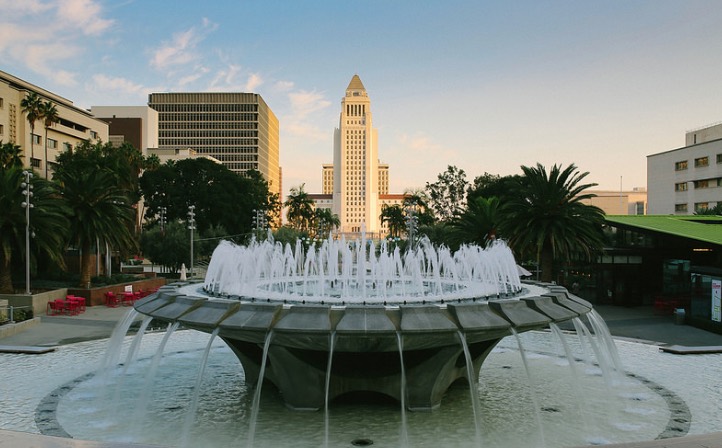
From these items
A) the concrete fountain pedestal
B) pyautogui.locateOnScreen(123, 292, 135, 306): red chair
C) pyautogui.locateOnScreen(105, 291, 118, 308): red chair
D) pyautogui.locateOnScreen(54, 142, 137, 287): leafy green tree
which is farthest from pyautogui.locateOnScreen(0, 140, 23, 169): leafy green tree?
the concrete fountain pedestal

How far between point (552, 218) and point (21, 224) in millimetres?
28967

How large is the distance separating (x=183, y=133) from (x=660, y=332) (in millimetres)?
145759

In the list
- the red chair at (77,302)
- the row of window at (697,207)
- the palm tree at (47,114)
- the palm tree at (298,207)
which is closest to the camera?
the red chair at (77,302)

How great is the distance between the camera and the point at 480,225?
4006cm

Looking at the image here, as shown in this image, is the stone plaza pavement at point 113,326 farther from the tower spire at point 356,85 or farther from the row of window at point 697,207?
the tower spire at point 356,85

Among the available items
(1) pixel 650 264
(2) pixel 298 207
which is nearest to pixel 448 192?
(2) pixel 298 207

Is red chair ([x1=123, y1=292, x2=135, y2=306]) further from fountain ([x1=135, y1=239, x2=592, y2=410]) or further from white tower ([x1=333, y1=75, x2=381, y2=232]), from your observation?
white tower ([x1=333, y1=75, x2=381, y2=232])

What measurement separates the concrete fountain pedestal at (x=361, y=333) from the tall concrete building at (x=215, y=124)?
141 meters

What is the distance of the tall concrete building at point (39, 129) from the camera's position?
48562 mm

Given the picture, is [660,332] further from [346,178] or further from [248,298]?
[346,178]

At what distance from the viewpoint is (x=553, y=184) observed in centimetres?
2986

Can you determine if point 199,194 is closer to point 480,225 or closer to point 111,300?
point 111,300

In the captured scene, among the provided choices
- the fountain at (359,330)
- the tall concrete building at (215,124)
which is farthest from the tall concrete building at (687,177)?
the tall concrete building at (215,124)

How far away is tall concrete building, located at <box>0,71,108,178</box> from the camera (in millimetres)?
48562
